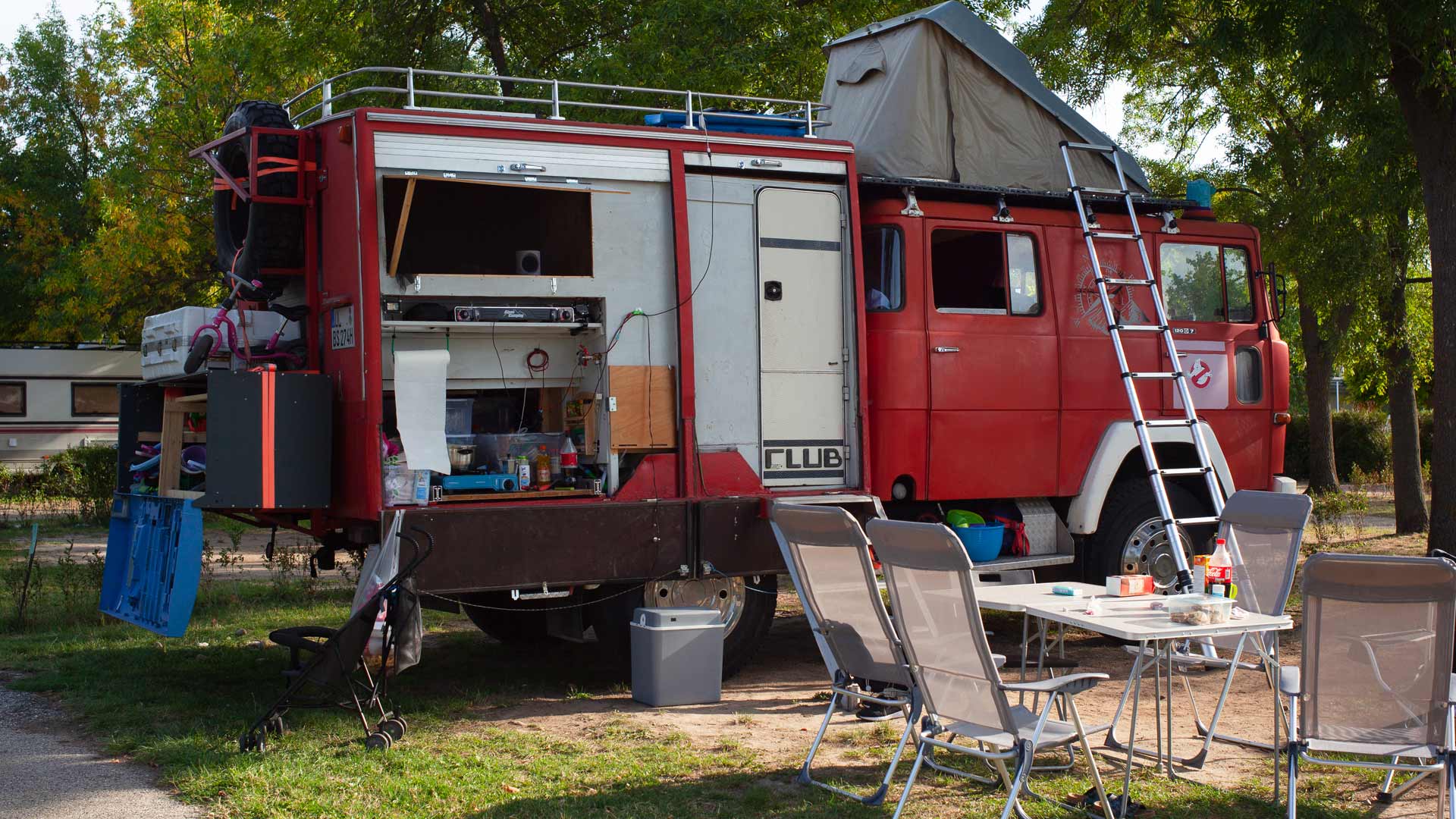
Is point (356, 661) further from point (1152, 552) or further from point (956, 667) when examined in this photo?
point (1152, 552)

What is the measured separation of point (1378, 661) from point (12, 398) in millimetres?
23291

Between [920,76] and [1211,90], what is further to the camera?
[1211,90]

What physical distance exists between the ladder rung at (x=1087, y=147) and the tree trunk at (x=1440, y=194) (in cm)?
244

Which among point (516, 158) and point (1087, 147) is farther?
point (1087, 147)

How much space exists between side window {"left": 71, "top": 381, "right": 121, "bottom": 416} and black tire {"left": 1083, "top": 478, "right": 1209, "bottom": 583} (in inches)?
773

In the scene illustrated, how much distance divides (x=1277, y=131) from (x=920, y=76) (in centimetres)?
703

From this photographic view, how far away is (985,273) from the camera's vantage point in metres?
9.30

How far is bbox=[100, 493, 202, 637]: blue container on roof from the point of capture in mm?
7566

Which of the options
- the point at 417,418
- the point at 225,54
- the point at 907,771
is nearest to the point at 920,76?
the point at 417,418

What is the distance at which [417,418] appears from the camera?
740 cm

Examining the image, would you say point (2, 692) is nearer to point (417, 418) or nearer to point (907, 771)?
Answer: point (417, 418)

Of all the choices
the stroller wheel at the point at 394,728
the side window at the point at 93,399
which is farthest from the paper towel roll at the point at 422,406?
the side window at the point at 93,399

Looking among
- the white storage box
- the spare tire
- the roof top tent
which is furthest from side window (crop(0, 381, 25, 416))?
the roof top tent

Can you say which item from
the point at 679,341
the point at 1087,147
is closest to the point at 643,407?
the point at 679,341
